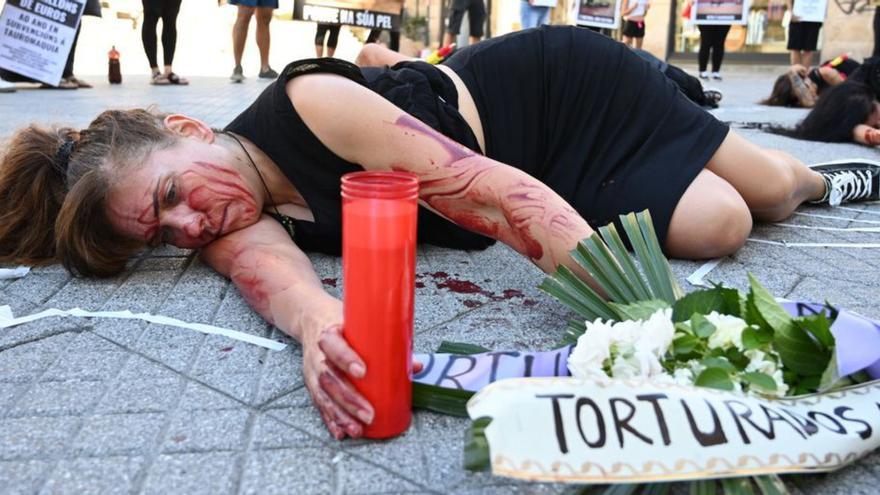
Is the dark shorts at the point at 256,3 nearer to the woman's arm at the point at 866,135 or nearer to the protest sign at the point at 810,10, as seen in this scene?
the woman's arm at the point at 866,135

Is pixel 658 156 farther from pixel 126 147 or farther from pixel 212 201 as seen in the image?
pixel 126 147

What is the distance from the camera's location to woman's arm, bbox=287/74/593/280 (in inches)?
76.0

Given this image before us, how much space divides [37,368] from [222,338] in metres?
0.42

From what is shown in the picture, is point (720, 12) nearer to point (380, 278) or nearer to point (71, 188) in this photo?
point (71, 188)

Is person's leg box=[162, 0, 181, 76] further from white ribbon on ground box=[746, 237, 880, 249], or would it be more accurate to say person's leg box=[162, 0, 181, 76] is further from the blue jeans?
white ribbon on ground box=[746, 237, 880, 249]

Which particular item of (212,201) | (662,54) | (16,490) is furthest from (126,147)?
(662,54)

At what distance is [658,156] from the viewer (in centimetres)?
264

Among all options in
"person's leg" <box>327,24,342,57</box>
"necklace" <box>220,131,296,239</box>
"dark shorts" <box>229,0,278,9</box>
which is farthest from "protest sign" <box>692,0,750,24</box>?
"necklace" <box>220,131,296,239</box>

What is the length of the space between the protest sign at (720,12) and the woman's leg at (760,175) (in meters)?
7.69

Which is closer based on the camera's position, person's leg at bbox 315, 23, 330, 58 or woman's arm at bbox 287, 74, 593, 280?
woman's arm at bbox 287, 74, 593, 280

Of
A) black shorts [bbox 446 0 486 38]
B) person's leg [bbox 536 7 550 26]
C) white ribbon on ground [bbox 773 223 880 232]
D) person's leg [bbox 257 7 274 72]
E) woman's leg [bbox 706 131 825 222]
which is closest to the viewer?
woman's leg [bbox 706 131 825 222]

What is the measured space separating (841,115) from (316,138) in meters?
4.67

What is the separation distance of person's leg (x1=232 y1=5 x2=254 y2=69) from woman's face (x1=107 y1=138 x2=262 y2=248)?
6391mm

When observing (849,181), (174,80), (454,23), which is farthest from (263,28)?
(849,181)
